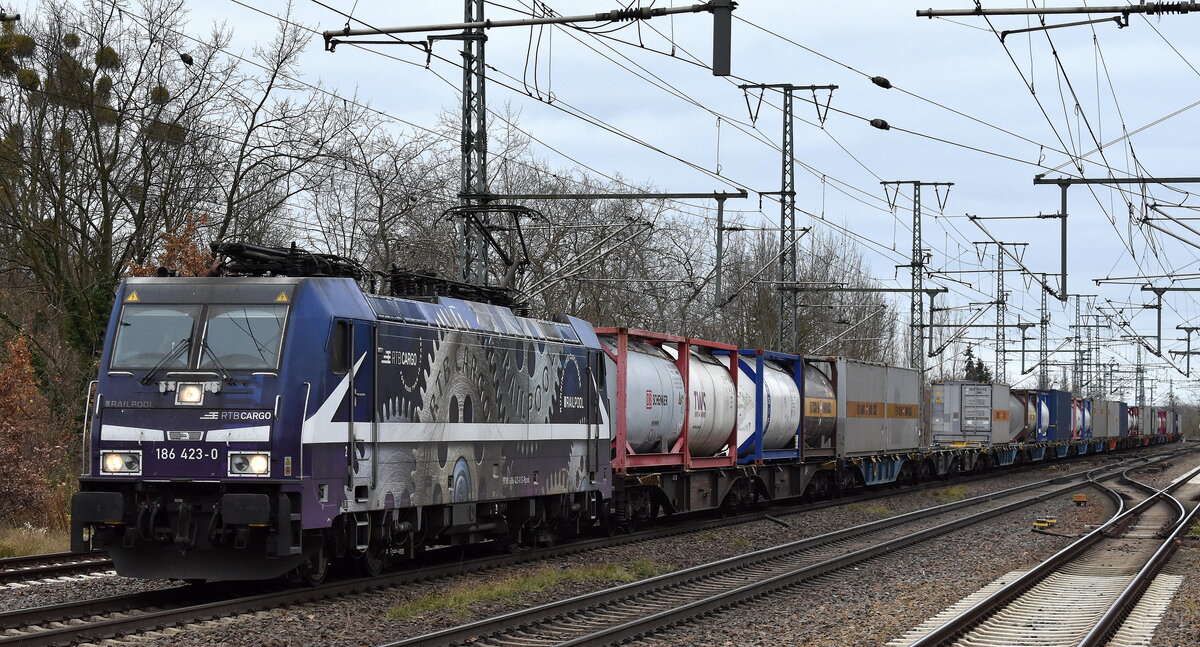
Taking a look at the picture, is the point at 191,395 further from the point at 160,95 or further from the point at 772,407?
the point at 160,95

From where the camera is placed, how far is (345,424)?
13289 millimetres

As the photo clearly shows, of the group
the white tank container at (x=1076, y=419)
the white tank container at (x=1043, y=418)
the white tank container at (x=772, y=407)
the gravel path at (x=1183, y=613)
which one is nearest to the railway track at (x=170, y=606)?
the gravel path at (x=1183, y=613)

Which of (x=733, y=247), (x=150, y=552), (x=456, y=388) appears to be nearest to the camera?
(x=150, y=552)

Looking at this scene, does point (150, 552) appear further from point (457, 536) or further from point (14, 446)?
point (14, 446)

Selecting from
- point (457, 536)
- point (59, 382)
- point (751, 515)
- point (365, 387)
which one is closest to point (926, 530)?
point (751, 515)

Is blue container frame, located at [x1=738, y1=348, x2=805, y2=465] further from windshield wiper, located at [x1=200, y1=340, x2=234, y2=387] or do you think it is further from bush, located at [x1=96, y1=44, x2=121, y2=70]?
bush, located at [x1=96, y1=44, x2=121, y2=70]

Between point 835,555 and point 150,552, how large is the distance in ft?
32.9

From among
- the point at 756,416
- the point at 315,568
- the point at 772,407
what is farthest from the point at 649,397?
the point at 315,568

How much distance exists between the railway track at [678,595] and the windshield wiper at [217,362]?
3579 millimetres

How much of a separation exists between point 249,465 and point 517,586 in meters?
3.51

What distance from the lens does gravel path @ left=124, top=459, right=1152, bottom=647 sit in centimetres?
1137

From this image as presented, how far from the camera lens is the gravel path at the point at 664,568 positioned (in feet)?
37.3

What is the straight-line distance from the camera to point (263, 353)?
12891 millimetres

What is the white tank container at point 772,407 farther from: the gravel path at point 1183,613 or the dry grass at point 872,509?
the gravel path at point 1183,613
